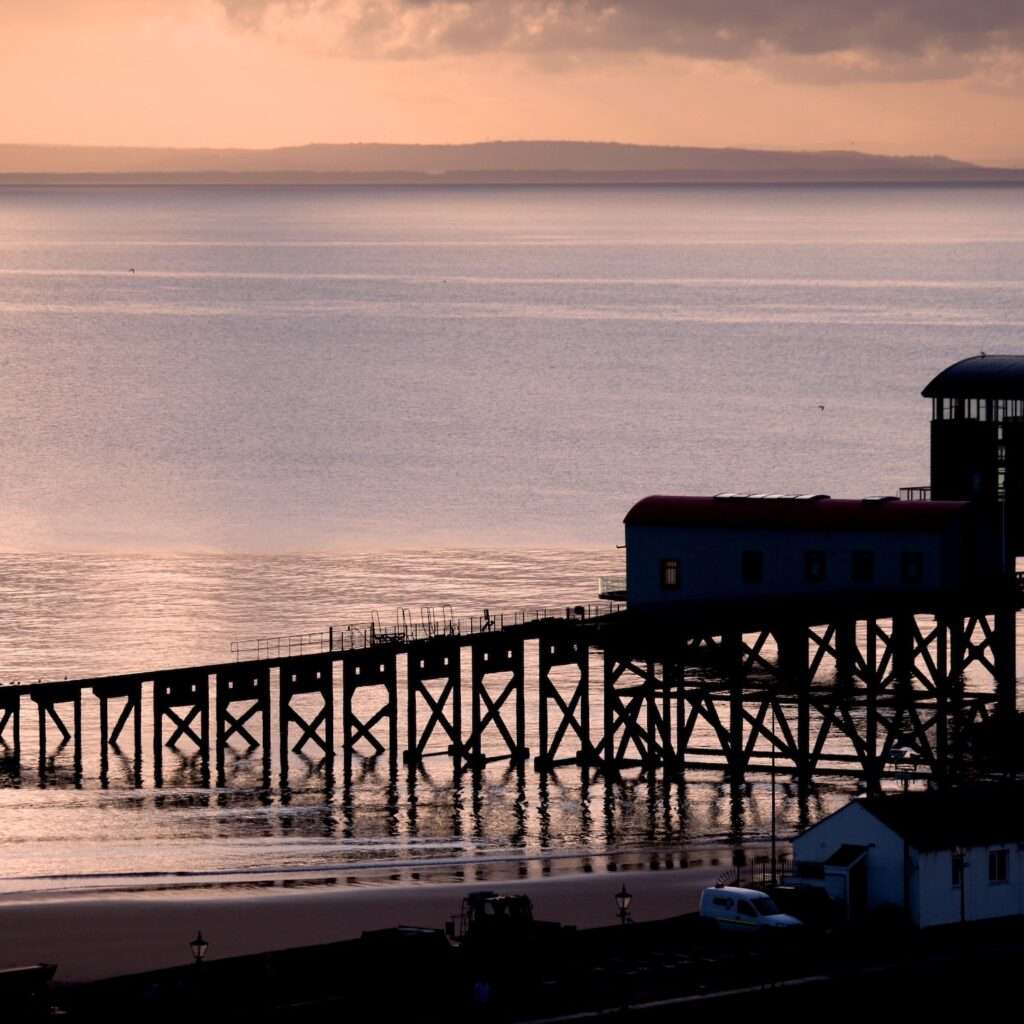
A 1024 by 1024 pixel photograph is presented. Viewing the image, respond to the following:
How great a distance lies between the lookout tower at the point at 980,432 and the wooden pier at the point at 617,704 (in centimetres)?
367

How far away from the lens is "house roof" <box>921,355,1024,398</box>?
80.6 m

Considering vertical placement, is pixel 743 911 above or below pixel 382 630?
below

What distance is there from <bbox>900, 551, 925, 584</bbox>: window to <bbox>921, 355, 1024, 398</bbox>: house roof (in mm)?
6073

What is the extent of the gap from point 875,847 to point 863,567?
73.3ft

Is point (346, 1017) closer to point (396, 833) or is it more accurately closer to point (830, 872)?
point (830, 872)

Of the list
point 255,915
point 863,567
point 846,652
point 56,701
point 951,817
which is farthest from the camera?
point 846,652

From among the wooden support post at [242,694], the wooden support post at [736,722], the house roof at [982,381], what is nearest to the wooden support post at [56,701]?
the wooden support post at [242,694]

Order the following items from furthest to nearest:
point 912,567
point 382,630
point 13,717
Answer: point 382,630 < point 13,717 < point 912,567

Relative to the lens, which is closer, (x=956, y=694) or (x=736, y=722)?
(x=736, y=722)

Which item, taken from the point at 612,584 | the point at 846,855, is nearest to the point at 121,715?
the point at 612,584

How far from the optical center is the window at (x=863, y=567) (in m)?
76.4

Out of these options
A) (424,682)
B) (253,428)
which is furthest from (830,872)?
(253,428)

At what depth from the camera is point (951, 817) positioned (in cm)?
5584

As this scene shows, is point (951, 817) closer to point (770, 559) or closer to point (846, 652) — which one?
point (770, 559)
